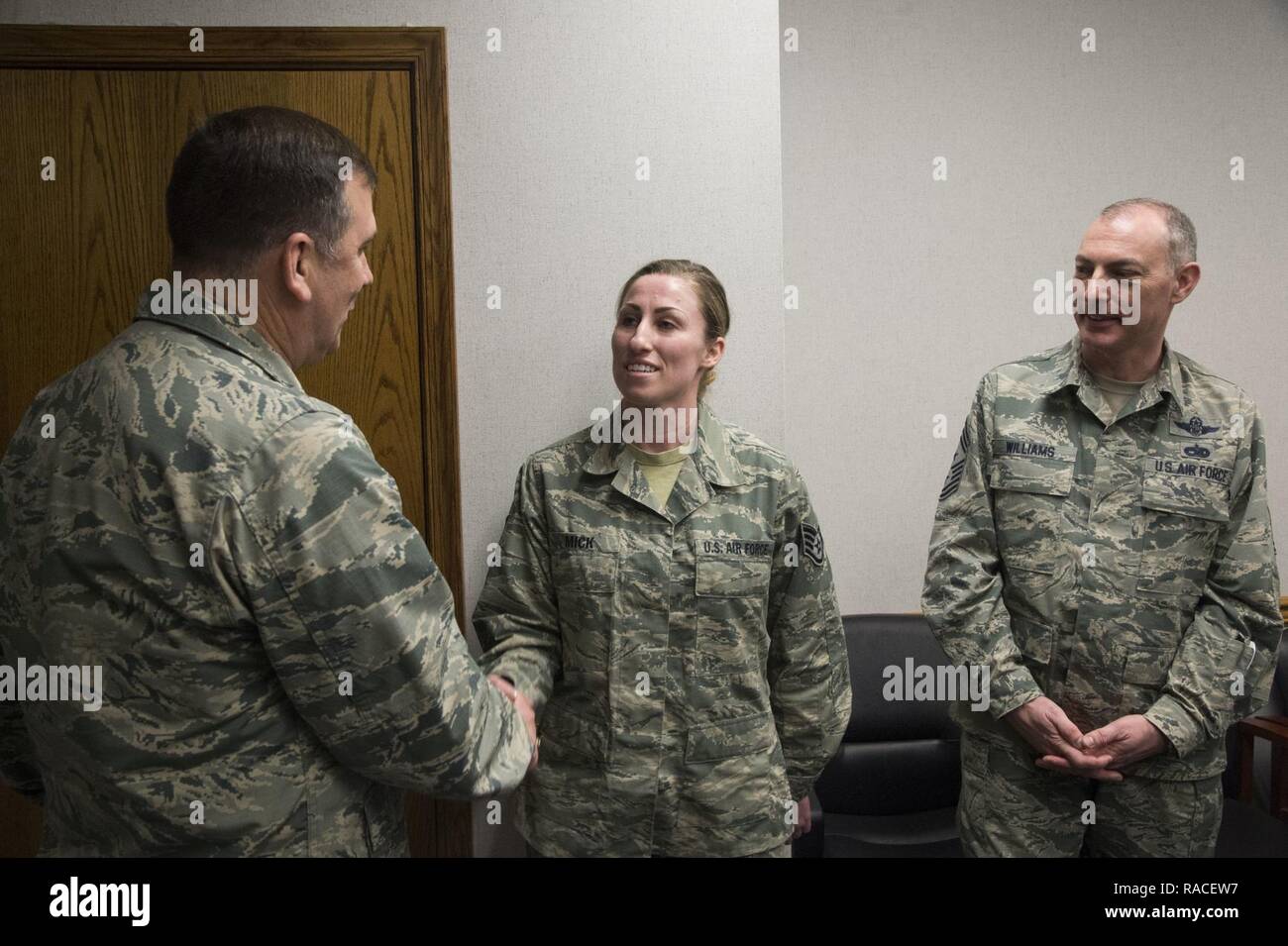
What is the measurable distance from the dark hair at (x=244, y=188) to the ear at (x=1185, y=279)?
153cm

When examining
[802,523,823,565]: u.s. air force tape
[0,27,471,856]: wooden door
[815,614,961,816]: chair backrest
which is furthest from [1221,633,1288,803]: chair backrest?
[0,27,471,856]: wooden door

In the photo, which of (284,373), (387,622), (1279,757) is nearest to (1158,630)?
(1279,757)

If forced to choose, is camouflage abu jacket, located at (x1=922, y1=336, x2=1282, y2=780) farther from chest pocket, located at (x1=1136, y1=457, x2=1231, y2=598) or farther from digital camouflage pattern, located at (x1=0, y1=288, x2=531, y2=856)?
digital camouflage pattern, located at (x1=0, y1=288, x2=531, y2=856)

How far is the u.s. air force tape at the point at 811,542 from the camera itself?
1821 mm

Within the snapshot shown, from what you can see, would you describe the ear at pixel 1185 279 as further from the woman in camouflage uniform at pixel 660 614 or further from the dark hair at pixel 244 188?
the dark hair at pixel 244 188

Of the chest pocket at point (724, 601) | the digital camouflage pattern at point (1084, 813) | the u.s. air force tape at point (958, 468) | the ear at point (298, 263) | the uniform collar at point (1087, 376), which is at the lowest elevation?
the digital camouflage pattern at point (1084, 813)

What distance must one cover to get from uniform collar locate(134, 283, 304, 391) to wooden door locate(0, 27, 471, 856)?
30.8 inches

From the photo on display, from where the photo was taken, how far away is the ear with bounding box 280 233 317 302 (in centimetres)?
123

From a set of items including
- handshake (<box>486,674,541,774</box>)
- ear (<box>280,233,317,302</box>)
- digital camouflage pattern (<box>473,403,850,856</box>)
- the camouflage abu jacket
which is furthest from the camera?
the camouflage abu jacket

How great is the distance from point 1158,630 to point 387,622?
4.65 ft

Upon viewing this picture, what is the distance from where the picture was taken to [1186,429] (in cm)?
186

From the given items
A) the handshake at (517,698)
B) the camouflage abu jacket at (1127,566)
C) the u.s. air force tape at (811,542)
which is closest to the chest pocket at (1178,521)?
the camouflage abu jacket at (1127,566)
